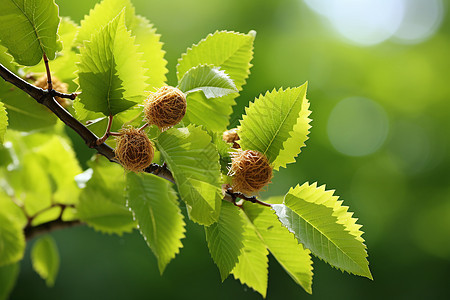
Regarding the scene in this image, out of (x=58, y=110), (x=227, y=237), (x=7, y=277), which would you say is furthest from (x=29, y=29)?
(x=7, y=277)

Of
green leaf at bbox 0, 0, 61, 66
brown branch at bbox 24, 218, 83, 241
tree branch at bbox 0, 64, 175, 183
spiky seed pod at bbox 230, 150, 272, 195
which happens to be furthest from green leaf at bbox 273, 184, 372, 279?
brown branch at bbox 24, 218, 83, 241

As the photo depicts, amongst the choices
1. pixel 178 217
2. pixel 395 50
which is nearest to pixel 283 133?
pixel 178 217

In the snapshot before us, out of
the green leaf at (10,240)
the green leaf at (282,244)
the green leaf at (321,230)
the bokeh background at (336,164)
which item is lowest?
the bokeh background at (336,164)

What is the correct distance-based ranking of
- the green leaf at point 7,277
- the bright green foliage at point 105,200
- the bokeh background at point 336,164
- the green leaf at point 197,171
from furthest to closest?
the bokeh background at point 336,164, the green leaf at point 7,277, the bright green foliage at point 105,200, the green leaf at point 197,171

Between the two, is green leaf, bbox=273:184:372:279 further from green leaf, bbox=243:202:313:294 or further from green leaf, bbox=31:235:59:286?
green leaf, bbox=31:235:59:286

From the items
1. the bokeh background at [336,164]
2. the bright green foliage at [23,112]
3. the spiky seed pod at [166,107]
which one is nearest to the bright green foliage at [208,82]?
the spiky seed pod at [166,107]

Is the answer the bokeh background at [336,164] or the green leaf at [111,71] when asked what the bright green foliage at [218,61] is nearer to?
the green leaf at [111,71]

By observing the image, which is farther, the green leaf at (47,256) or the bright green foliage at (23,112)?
the green leaf at (47,256)
